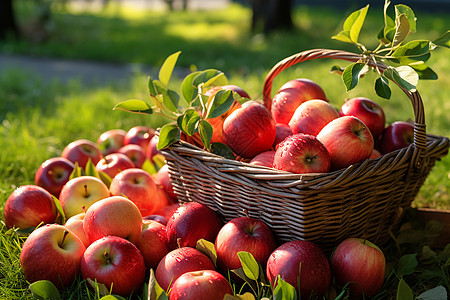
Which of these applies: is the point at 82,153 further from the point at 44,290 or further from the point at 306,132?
the point at 306,132

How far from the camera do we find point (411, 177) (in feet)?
6.27

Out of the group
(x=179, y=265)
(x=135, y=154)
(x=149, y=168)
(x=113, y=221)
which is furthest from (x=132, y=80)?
(x=179, y=265)

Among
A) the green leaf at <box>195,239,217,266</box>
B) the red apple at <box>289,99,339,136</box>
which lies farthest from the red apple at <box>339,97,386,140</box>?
the green leaf at <box>195,239,217,266</box>

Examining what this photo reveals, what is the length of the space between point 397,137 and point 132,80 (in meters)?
3.52

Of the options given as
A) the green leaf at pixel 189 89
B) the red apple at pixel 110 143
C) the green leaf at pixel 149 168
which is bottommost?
the red apple at pixel 110 143

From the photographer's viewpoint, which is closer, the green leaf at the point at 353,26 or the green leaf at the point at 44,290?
the green leaf at the point at 44,290

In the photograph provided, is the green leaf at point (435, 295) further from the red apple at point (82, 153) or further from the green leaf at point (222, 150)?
the red apple at point (82, 153)

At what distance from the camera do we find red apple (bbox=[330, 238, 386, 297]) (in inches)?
63.7

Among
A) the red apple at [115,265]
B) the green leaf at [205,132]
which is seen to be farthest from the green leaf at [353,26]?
the red apple at [115,265]

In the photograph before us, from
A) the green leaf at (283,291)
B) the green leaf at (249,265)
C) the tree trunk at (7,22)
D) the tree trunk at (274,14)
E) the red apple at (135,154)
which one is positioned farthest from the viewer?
the tree trunk at (274,14)

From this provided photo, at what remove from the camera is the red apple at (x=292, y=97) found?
214 centimetres

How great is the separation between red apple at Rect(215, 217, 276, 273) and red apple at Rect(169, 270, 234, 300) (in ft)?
0.56

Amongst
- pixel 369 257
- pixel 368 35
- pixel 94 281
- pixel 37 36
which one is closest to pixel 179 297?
pixel 94 281

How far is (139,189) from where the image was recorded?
2090 millimetres
